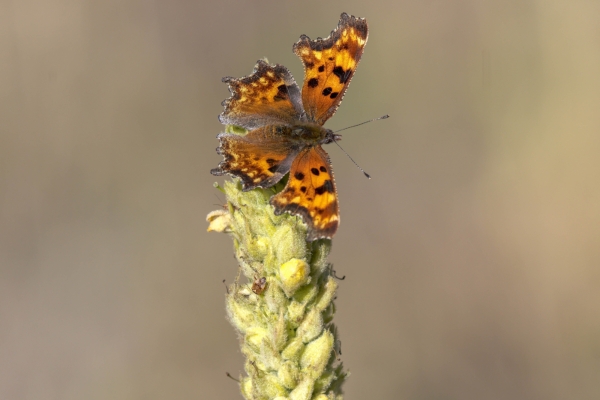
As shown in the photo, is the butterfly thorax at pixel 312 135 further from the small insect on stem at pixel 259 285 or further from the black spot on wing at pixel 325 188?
the small insect on stem at pixel 259 285

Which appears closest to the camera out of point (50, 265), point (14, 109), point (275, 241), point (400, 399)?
point (275, 241)

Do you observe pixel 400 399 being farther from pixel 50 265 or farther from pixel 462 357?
pixel 50 265

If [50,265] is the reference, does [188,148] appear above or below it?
above

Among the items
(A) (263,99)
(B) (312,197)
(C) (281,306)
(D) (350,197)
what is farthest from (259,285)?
(D) (350,197)

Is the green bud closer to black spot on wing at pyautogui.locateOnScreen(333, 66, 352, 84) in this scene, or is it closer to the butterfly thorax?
the butterfly thorax

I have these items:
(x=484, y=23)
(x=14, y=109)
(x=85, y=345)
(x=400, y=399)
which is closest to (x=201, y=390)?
(x=85, y=345)

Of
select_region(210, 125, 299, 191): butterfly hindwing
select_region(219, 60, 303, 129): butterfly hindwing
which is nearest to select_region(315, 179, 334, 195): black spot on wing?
select_region(210, 125, 299, 191): butterfly hindwing

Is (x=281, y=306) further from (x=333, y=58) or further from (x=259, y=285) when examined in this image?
(x=333, y=58)

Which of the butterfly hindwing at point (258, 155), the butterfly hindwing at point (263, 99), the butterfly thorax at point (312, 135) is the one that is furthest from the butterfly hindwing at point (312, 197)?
the butterfly hindwing at point (263, 99)
